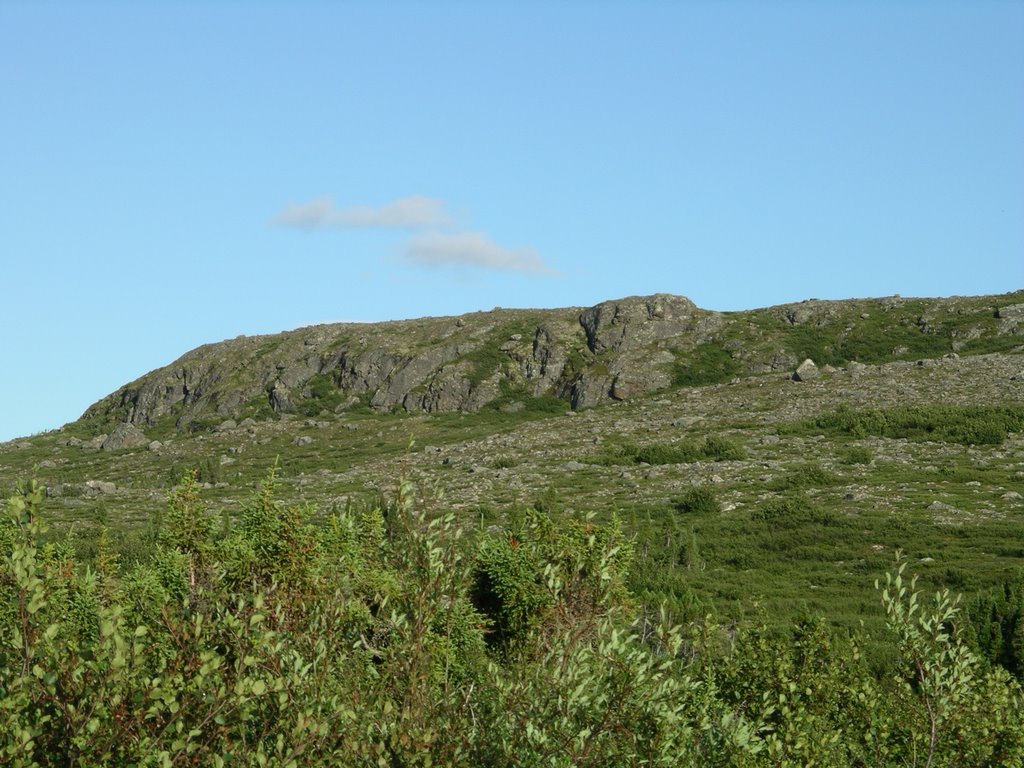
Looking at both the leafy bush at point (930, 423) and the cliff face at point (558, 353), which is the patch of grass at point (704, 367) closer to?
the cliff face at point (558, 353)

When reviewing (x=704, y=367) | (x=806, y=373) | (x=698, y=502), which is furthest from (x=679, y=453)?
(x=704, y=367)

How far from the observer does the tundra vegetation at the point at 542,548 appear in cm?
1216

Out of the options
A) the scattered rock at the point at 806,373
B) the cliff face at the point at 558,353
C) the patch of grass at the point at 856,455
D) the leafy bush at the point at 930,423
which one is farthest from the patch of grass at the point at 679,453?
the cliff face at the point at 558,353

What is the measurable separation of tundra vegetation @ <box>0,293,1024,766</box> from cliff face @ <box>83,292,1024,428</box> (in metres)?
0.51

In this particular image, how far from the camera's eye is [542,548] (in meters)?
26.0

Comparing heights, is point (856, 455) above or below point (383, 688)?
below

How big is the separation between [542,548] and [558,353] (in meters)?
97.4

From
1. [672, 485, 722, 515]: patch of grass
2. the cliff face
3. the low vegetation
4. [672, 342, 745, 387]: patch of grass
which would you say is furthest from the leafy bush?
the low vegetation

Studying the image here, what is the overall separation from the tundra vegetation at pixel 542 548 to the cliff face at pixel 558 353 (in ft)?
1.67

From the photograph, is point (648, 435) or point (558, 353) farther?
point (558, 353)

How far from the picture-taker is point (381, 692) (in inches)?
493

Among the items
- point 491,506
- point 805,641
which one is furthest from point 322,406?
point 805,641

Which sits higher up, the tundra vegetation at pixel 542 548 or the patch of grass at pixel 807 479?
the tundra vegetation at pixel 542 548

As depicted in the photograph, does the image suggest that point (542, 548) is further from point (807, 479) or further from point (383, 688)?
point (807, 479)
